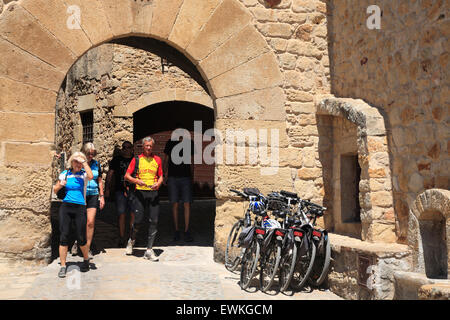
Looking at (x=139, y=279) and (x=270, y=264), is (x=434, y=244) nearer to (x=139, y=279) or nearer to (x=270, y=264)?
(x=270, y=264)

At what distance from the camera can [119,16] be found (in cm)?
626

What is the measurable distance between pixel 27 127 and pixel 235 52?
251 centimetres

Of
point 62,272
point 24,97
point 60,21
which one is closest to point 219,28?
point 60,21

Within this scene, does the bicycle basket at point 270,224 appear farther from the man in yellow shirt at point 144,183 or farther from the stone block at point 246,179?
the man in yellow shirt at point 144,183

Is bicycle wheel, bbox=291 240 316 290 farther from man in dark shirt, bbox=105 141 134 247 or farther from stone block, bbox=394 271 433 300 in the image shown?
man in dark shirt, bbox=105 141 134 247

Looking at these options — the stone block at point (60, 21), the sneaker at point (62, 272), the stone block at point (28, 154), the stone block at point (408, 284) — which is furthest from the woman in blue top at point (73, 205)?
the stone block at point (408, 284)

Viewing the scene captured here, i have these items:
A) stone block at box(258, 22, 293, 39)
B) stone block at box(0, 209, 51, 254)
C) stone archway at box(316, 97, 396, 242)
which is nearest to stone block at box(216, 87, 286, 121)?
stone block at box(258, 22, 293, 39)

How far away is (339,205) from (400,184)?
1354 millimetres

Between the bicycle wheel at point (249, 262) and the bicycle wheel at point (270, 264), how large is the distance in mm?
115

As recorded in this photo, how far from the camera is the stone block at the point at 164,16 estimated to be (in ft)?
20.8

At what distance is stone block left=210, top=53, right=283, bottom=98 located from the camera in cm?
652

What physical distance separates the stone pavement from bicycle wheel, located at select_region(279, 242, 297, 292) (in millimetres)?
138
